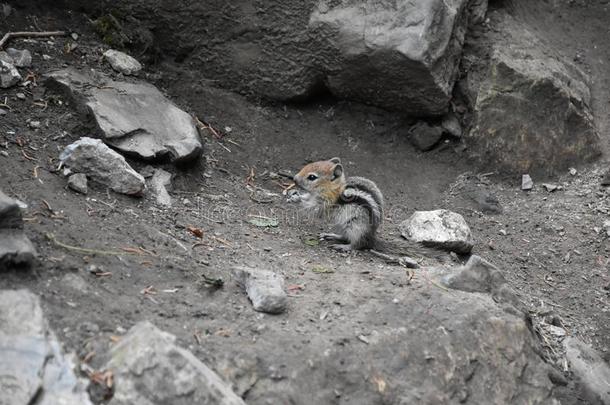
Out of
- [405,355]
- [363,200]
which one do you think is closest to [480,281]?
[405,355]

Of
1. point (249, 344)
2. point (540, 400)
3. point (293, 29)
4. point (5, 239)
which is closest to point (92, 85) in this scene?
point (293, 29)

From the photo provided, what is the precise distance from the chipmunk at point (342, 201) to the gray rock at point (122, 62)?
1912 millimetres

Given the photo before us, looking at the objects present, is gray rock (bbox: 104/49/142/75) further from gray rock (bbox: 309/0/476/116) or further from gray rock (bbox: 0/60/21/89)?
gray rock (bbox: 309/0/476/116)

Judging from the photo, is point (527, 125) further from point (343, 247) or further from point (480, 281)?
point (480, 281)

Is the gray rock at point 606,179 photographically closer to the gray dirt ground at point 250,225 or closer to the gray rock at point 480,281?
the gray dirt ground at point 250,225

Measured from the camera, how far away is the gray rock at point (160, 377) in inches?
153

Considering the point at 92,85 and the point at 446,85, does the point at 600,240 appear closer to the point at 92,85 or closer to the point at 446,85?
the point at 446,85

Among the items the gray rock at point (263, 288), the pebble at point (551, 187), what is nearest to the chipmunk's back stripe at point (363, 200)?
the gray rock at point (263, 288)

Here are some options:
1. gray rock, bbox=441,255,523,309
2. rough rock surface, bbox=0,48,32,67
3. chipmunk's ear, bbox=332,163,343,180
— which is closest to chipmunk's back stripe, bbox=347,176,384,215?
chipmunk's ear, bbox=332,163,343,180

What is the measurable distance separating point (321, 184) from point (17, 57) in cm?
285

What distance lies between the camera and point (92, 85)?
6719 millimetres

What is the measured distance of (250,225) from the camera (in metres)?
6.37

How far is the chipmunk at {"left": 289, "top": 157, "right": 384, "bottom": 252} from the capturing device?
6.29 meters

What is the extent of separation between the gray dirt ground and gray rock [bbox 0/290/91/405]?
0.43 feet
